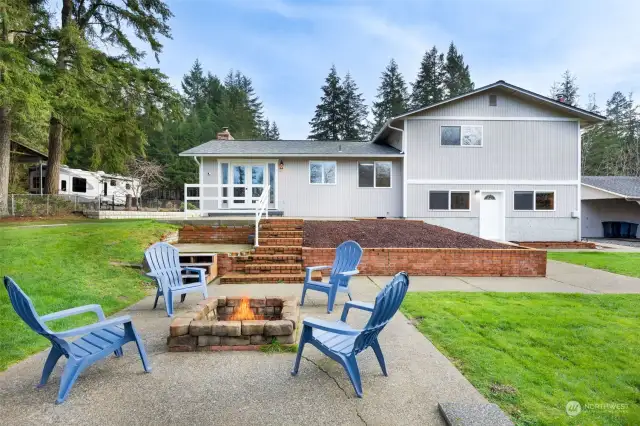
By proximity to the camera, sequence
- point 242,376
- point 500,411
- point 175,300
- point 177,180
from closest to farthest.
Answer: point 500,411 → point 242,376 → point 175,300 → point 177,180

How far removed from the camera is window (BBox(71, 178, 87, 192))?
2459cm

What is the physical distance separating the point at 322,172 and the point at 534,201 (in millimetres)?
9551

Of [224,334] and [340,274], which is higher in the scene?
[340,274]

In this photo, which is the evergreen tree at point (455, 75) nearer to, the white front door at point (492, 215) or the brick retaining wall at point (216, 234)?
the white front door at point (492, 215)

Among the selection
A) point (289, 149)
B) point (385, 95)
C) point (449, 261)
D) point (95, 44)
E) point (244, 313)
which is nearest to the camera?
point (244, 313)

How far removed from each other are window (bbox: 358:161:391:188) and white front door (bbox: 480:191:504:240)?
4.23 m

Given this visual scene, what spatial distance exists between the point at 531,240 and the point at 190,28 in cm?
2002

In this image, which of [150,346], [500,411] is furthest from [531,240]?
[150,346]

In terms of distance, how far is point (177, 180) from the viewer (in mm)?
32625

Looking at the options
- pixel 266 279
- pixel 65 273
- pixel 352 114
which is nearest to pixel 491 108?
pixel 266 279

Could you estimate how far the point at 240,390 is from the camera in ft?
8.45

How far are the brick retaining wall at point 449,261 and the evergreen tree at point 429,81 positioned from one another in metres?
35.0

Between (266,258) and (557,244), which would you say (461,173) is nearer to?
(557,244)

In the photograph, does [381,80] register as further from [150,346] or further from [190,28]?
[150,346]
